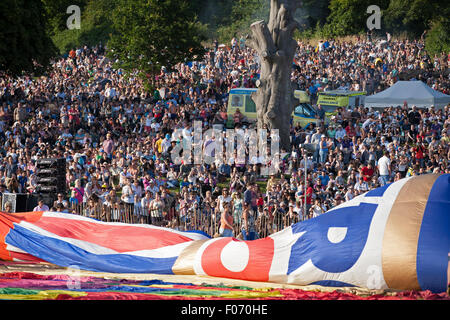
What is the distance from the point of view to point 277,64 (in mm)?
26312

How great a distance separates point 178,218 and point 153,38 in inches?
870

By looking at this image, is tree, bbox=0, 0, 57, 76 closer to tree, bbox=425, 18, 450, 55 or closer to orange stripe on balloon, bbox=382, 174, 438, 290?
tree, bbox=425, 18, 450, 55

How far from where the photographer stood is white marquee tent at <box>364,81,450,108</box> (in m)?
30.2

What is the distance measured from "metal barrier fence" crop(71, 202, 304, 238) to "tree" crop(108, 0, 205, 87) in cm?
2038

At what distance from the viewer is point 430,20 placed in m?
53.0

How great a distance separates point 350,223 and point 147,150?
13876 mm

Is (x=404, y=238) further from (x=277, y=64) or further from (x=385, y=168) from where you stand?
(x=277, y=64)

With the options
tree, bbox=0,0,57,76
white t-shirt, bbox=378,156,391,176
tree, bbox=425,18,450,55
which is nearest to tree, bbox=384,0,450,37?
tree, bbox=425,18,450,55

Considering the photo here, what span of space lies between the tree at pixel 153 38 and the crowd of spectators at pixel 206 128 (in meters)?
0.93

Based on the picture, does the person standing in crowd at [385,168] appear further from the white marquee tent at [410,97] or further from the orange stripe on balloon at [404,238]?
the white marquee tent at [410,97]

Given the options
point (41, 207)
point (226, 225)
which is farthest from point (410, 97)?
point (41, 207)

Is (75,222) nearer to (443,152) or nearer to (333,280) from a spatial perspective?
(333,280)

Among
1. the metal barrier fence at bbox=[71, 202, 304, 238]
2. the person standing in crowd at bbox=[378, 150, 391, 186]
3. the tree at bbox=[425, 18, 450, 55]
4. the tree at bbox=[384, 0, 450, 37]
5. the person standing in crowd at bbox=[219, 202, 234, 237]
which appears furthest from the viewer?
the tree at bbox=[384, 0, 450, 37]

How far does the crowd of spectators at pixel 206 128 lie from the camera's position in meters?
18.8
